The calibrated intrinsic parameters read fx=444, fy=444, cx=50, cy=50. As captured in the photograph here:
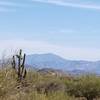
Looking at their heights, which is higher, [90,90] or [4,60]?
[4,60]

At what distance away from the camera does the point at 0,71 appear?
16.2m

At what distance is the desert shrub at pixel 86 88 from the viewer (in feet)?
98.4

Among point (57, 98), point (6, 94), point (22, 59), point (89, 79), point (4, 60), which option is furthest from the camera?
point (89, 79)

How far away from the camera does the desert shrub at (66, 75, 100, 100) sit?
29984mm

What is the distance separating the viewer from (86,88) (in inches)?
1200

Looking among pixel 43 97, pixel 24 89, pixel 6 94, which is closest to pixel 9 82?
pixel 6 94

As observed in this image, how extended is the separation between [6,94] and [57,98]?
584 centimetres

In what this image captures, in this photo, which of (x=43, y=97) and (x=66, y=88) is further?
(x=66, y=88)

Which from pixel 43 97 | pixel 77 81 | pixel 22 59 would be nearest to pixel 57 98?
pixel 43 97

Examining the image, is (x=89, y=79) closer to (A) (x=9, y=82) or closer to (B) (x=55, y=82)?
(B) (x=55, y=82)

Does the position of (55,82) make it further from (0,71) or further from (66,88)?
(0,71)

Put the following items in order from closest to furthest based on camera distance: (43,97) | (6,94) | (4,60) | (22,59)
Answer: (6,94)
(4,60)
(43,97)
(22,59)

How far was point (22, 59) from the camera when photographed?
29.5 metres

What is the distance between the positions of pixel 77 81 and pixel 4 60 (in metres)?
15.7
